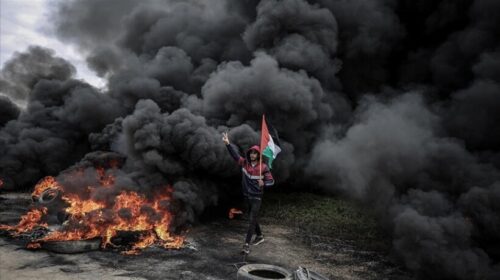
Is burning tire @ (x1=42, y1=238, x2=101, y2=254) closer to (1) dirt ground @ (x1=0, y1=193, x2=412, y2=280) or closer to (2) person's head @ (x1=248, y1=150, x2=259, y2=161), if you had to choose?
(1) dirt ground @ (x1=0, y1=193, x2=412, y2=280)

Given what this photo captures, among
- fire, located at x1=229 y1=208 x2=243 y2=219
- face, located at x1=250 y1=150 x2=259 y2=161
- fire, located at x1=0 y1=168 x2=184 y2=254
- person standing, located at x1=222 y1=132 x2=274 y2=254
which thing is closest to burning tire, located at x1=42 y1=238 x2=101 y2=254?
fire, located at x1=0 y1=168 x2=184 y2=254

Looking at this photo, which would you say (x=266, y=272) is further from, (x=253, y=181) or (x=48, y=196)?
(x=48, y=196)

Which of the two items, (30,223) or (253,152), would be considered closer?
(253,152)

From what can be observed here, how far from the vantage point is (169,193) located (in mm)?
13695

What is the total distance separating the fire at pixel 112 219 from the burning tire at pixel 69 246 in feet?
0.95

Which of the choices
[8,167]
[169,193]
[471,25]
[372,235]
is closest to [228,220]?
[169,193]

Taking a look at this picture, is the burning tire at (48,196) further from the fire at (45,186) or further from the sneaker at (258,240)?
the sneaker at (258,240)

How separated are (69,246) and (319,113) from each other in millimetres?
14374

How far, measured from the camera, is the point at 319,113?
20.7m

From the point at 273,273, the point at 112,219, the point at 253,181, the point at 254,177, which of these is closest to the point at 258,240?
the point at 253,181

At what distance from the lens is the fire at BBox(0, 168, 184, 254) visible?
11.2 meters

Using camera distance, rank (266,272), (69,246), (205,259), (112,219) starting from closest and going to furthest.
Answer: (266,272), (69,246), (205,259), (112,219)

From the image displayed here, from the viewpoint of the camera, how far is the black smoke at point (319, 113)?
11.6 meters

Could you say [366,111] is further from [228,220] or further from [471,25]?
[228,220]
